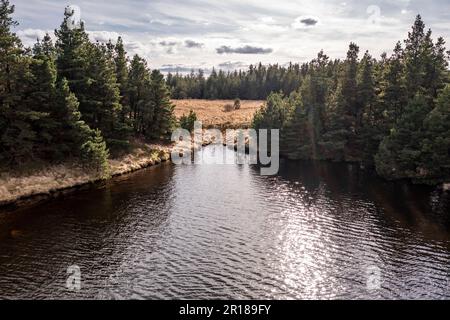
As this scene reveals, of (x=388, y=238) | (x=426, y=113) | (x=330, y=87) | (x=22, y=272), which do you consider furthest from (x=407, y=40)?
(x=22, y=272)

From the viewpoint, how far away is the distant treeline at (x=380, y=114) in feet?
204

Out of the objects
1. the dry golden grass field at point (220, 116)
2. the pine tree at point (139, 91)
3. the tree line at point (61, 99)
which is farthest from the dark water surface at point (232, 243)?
the dry golden grass field at point (220, 116)

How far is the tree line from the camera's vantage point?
53375 mm

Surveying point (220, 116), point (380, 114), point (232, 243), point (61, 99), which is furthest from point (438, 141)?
point (220, 116)

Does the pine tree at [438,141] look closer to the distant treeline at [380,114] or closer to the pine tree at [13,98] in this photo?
the distant treeline at [380,114]

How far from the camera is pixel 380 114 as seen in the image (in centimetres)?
8306

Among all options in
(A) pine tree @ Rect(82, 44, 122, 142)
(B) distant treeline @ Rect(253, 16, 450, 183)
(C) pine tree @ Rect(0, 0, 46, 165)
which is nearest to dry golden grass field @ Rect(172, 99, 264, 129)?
(B) distant treeline @ Rect(253, 16, 450, 183)

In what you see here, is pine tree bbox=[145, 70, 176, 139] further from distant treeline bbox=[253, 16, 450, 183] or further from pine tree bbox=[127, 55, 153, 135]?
distant treeline bbox=[253, 16, 450, 183]

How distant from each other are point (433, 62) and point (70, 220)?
6430 centimetres

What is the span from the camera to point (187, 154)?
97125 millimetres

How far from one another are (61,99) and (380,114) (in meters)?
60.2

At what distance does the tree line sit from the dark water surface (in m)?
8.95

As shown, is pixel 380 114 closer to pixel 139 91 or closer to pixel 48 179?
pixel 139 91
